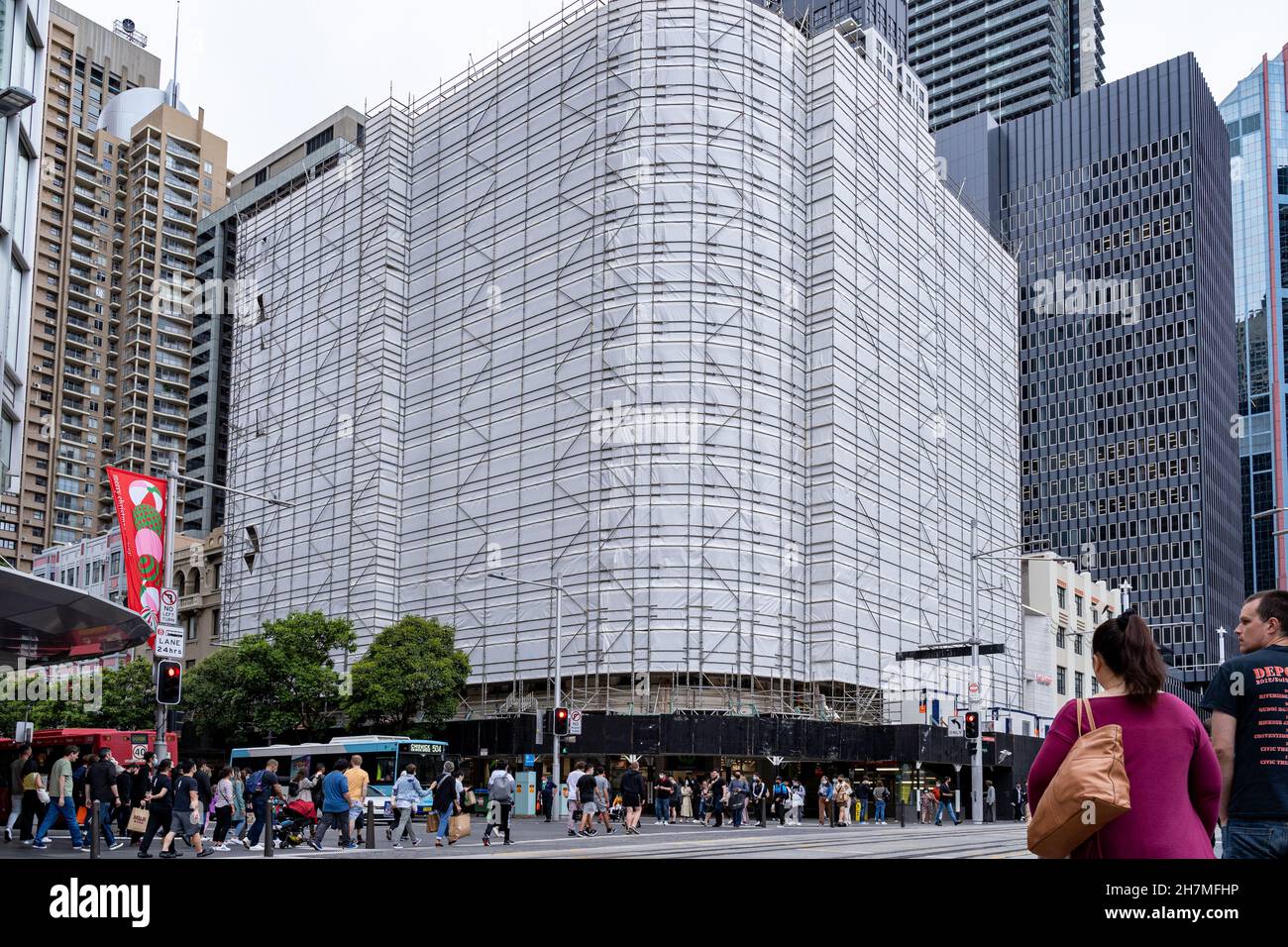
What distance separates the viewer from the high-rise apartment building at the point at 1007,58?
18788cm

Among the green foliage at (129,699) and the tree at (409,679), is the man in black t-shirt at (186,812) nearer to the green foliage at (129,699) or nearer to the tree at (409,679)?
the tree at (409,679)

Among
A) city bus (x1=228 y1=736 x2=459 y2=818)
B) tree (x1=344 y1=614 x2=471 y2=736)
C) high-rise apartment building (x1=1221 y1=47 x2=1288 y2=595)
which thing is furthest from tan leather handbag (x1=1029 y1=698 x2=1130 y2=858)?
high-rise apartment building (x1=1221 y1=47 x2=1288 y2=595)

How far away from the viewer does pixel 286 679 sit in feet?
191

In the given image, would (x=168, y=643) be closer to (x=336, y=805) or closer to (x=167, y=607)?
(x=167, y=607)

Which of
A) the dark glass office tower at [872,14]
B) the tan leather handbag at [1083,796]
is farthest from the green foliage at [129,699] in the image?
the dark glass office tower at [872,14]

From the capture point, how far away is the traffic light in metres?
24.2

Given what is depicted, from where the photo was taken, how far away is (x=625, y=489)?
55875mm

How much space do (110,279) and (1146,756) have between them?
514 ft

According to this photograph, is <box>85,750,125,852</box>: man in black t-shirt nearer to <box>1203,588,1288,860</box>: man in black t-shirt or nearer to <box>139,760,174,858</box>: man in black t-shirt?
<box>139,760,174,858</box>: man in black t-shirt

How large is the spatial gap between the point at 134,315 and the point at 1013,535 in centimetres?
10190

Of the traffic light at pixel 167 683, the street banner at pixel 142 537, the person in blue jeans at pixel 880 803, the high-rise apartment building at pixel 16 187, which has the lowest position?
the person in blue jeans at pixel 880 803

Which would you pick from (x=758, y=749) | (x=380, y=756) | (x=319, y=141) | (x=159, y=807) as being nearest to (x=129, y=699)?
(x=380, y=756)

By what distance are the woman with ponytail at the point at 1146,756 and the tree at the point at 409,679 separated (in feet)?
169
